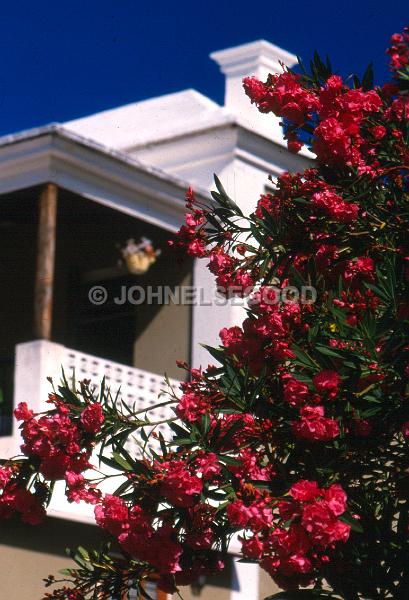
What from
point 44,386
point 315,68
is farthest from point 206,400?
point 44,386

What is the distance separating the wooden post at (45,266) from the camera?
10766mm

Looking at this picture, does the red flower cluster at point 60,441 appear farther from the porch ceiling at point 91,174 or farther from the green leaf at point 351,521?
the porch ceiling at point 91,174

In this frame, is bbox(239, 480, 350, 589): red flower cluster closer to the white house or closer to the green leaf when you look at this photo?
the green leaf

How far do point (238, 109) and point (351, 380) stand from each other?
403 inches

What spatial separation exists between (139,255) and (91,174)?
221 cm

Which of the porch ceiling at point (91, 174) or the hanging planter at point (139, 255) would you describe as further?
the hanging planter at point (139, 255)

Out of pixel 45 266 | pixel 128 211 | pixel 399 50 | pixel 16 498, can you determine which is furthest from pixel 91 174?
pixel 16 498

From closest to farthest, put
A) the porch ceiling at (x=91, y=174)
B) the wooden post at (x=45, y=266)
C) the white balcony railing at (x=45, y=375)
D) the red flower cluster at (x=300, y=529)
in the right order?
the red flower cluster at (x=300, y=529)
the white balcony railing at (x=45, y=375)
the wooden post at (x=45, y=266)
the porch ceiling at (x=91, y=174)

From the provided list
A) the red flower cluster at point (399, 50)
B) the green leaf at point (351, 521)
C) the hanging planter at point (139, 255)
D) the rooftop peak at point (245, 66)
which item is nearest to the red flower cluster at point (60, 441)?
the green leaf at point (351, 521)

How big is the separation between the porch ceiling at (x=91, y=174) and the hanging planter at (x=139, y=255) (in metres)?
1.11

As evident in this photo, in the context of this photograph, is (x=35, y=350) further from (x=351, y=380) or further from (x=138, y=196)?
(x=351, y=380)

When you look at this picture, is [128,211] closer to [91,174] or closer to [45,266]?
[91,174]

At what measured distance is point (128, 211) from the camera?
12.5 m

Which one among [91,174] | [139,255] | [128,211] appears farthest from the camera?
[139,255]
